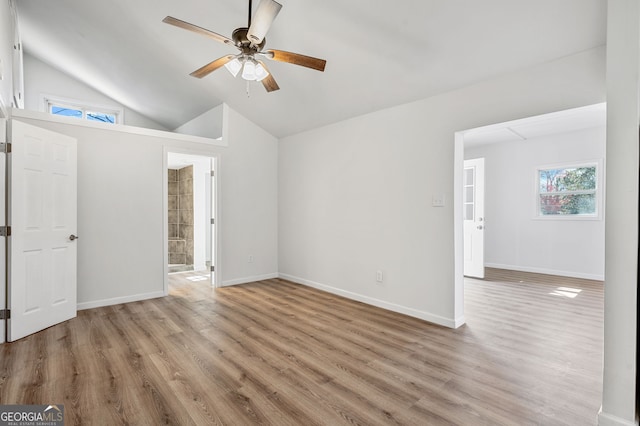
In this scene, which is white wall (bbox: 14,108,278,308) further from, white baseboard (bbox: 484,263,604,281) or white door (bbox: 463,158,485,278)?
white baseboard (bbox: 484,263,604,281)

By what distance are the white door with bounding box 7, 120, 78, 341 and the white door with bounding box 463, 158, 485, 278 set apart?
20.2ft

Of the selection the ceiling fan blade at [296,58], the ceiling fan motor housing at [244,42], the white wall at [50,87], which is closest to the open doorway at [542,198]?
the ceiling fan blade at [296,58]

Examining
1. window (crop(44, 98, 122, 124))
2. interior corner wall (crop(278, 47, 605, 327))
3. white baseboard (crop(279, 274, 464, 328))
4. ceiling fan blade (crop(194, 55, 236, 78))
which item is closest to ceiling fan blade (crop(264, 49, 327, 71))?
ceiling fan blade (crop(194, 55, 236, 78))

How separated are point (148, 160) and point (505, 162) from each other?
678cm

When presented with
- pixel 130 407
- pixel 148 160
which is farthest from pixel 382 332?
pixel 148 160

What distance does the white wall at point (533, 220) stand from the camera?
18.9 ft

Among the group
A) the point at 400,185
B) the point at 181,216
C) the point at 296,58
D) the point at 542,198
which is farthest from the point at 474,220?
the point at 181,216

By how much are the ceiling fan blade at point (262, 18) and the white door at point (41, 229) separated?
2.61 m

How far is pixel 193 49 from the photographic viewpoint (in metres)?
4.04

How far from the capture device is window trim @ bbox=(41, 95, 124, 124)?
5848mm

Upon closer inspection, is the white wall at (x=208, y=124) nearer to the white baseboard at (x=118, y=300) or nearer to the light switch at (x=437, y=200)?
the white baseboard at (x=118, y=300)

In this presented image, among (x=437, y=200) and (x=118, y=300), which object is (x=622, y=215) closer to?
(x=437, y=200)

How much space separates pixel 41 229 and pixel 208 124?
3139 mm

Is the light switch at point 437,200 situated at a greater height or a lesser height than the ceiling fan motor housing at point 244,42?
lesser
